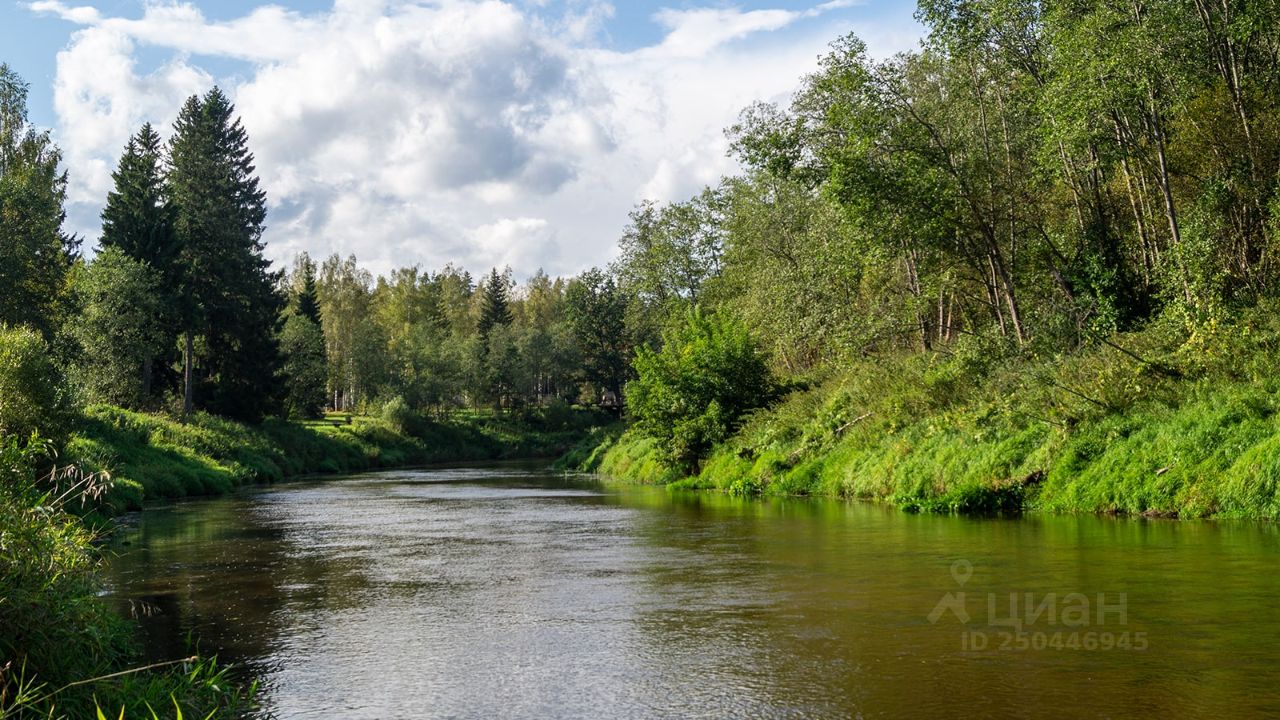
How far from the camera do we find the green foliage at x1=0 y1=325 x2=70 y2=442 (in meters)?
20.6

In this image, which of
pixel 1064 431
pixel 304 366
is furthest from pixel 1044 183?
pixel 304 366

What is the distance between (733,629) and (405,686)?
135 inches

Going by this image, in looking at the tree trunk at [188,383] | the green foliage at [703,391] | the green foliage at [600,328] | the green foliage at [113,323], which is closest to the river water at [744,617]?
the green foliage at [703,391]

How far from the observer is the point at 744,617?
10711mm

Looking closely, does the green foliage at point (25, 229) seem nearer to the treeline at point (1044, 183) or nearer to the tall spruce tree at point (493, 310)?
the treeline at point (1044, 183)

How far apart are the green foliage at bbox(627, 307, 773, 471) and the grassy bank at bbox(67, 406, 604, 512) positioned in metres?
17.4

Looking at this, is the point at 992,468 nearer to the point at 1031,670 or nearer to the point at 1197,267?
the point at 1197,267

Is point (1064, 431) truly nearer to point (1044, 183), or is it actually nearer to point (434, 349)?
point (1044, 183)

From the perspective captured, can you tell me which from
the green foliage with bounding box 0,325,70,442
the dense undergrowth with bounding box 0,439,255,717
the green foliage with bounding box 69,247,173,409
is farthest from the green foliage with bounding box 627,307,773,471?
the green foliage with bounding box 69,247,173,409

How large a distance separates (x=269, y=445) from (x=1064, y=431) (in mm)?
45951

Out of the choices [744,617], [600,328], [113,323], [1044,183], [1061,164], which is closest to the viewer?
[744,617]

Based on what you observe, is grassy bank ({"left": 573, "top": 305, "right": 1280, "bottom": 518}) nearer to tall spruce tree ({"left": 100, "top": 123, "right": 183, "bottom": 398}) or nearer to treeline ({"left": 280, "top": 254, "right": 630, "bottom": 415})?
tall spruce tree ({"left": 100, "top": 123, "right": 183, "bottom": 398})

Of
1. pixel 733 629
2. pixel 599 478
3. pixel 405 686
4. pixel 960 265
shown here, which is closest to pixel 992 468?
pixel 960 265

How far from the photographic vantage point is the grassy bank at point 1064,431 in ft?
60.1
